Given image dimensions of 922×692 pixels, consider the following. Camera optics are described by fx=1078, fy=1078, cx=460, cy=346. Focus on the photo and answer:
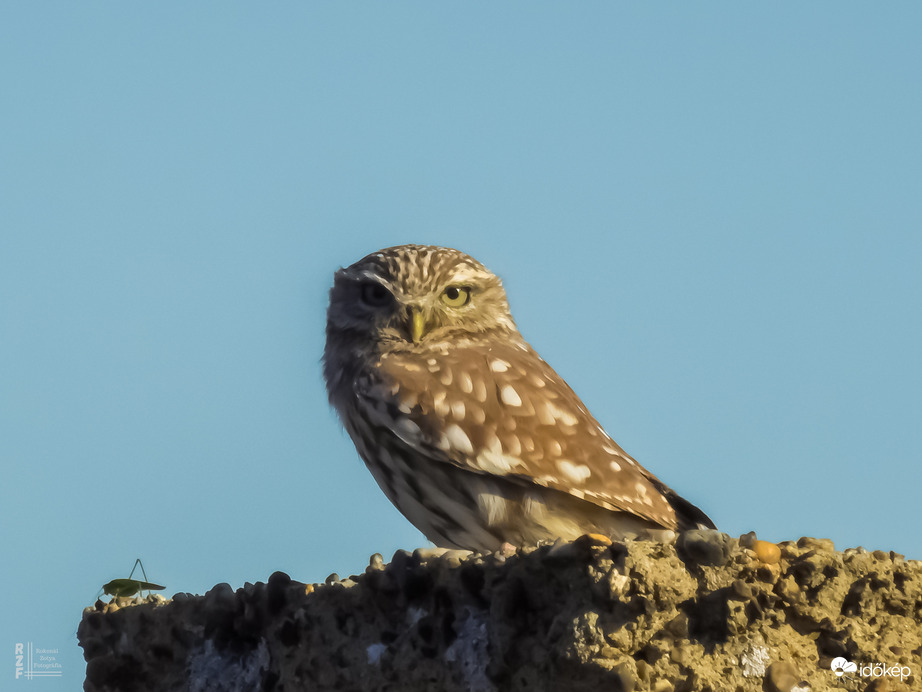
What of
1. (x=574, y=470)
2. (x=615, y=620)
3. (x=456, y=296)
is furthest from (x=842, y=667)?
(x=456, y=296)

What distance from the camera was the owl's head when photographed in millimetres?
5301

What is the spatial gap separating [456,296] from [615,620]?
11.1 ft

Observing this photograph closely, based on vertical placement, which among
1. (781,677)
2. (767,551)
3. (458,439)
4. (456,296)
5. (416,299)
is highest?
(456,296)

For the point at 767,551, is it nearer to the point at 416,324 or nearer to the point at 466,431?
the point at 466,431

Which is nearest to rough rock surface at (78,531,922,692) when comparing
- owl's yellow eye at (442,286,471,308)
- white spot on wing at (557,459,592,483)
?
white spot on wing at (557,459,592,483)

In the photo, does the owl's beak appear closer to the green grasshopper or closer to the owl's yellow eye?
the owl's yellow eye

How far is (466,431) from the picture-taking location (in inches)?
177

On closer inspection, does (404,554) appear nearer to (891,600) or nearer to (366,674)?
(366,674)

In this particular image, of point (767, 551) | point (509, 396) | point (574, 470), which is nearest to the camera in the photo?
point (767, 551)

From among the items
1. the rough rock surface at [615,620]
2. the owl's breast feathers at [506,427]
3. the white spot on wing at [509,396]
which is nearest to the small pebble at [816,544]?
the rough rock surface at [615,620]

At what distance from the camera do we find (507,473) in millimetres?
4352

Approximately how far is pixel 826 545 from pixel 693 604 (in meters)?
0.42

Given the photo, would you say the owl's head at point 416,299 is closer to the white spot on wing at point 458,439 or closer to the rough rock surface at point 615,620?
the white spot on wing at point 458,439

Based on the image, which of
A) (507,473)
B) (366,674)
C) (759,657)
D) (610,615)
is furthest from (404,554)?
(507,473)
